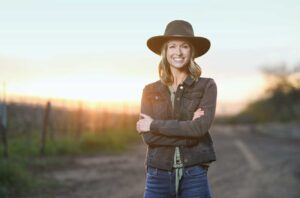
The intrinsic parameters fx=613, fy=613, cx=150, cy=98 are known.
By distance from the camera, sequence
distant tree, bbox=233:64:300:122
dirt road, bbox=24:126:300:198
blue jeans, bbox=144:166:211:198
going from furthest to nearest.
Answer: distant tree, bbox=233:64:300:122, dirt road, bbox=24:126:300:198, blue jeans, bbox=144:166:211:198

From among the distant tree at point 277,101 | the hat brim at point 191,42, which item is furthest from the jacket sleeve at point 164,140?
the distant tree at point 277,101

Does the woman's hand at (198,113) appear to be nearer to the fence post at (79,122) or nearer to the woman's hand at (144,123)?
the woman's hand at (144,123)

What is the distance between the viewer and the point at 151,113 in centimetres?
410

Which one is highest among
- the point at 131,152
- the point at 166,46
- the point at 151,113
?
the point at 166,46

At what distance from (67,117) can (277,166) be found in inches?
469

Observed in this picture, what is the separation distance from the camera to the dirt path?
1077 centimetres

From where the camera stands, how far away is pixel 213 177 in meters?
13.6

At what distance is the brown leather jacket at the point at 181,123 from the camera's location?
152 inches

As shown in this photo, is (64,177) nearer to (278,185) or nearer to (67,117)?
(278,185)

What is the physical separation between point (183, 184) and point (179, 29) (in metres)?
1.01

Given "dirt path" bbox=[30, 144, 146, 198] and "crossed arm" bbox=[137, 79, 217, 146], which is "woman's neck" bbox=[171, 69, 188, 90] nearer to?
"crossed arm" bbox=[137, 79, 217, 146]

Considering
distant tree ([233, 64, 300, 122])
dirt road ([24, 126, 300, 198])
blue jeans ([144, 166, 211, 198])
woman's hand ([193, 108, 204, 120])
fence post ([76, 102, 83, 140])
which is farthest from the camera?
distant tree ([233, 64, 300, 122])

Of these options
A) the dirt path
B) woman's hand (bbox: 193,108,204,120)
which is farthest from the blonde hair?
the dirt path

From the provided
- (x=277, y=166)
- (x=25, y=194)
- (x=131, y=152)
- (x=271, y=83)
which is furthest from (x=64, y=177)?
(x=271, y=83)
